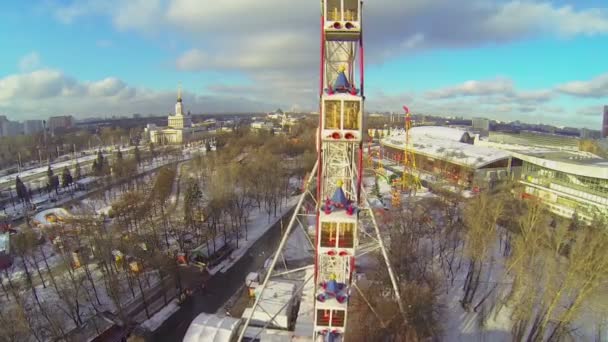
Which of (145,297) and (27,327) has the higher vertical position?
(27,327)

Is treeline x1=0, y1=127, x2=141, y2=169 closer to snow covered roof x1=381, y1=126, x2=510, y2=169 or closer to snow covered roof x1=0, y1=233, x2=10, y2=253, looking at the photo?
snow covered roof x1=0, y1=233, x2=10, y2=253

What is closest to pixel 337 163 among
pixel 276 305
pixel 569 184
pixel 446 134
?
pixel 276 305

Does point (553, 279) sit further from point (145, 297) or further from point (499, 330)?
point (145, 297)

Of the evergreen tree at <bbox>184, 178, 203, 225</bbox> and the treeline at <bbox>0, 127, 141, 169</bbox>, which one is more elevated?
the treeline at <bbox>0, 127, 141, 169</bbox>

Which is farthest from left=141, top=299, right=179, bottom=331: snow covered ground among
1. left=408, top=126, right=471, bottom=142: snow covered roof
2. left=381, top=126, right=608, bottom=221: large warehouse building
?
left=408, top=126, right=471, bottom=142: snow covered roof

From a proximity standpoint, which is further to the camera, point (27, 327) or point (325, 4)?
point (27, 327)

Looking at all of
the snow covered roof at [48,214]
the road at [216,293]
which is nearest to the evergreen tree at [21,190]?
the snow covered roof at [48,214]

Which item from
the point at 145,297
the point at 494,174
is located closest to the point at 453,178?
the point at 494,174
